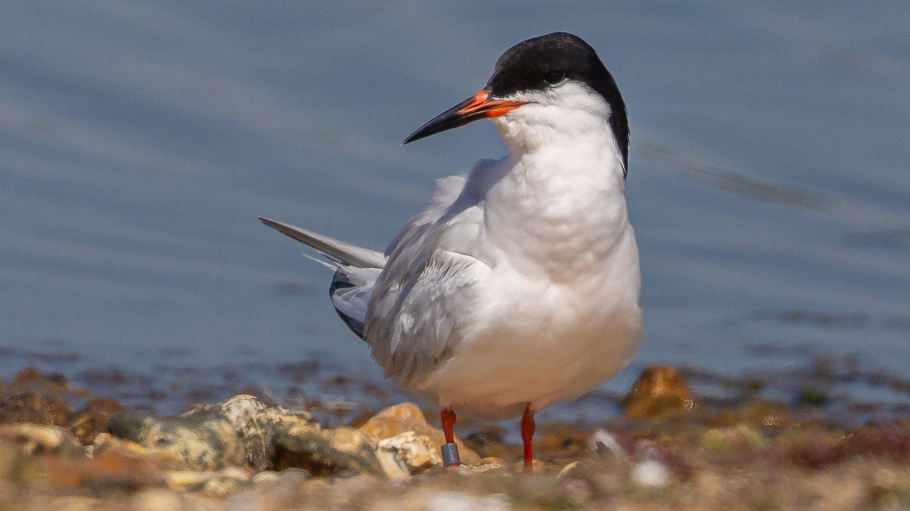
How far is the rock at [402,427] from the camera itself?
5.60 m

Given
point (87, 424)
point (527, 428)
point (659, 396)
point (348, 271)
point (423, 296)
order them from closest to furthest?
point (423, 296) → point (527, 428) → point (87, 424) → point (348, 271) → point (659, 396)

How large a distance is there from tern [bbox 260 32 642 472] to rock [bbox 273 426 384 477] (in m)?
0.50

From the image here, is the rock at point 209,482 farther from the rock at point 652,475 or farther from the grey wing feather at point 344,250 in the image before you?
the grey wing feather at point 344,250

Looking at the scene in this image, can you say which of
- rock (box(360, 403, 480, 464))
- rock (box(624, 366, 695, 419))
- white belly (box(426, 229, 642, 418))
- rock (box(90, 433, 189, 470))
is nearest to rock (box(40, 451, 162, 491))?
rock (box(90, 433, 189, 470))

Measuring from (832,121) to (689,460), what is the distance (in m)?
6.48

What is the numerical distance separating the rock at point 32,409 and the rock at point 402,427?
4.05 feet

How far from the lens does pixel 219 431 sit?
4430mm

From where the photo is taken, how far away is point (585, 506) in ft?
10.6

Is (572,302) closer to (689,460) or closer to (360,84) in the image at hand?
(689,460)

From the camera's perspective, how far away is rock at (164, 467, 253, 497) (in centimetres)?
356

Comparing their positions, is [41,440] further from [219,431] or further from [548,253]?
[548,253]

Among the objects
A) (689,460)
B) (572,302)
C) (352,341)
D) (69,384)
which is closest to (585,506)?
(689,460)

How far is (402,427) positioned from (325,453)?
131 cm

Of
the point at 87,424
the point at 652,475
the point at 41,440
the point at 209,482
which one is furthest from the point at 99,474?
the point at 87,424
